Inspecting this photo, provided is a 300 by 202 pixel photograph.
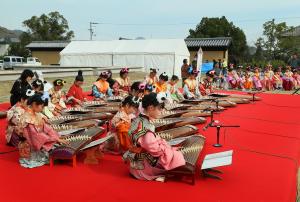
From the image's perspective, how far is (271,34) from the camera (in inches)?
1235

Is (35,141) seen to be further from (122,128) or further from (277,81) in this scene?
(277,81)

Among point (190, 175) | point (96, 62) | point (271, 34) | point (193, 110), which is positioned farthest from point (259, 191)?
point (271, 34)

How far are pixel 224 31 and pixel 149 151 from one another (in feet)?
120

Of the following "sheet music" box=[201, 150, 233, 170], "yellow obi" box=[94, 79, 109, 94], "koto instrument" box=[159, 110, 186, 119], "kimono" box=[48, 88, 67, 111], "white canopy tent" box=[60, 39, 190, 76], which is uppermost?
"white canopy tent" box=[60, 39, 190, 76]

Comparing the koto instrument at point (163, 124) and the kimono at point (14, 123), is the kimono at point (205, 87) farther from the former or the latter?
the kimono at point (14, 123)

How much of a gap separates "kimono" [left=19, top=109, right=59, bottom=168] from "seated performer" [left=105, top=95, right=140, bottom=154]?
0.93m

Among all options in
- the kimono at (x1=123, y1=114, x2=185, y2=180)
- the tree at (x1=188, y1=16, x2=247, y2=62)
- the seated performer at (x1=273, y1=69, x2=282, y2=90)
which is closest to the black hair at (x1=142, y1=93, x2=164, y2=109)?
the kimono at (x1=123, y1=114, x2=185, y2=180)

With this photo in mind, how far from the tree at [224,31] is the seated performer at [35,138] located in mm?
34809

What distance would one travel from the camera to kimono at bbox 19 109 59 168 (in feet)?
14.8

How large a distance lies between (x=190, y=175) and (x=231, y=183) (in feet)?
1.61

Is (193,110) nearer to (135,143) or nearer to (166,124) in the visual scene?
(166,124)

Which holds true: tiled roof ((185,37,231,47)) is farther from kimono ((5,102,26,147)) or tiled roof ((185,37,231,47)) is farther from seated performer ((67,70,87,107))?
kimono ((5,102,26,147))

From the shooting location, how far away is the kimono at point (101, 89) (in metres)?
10.0

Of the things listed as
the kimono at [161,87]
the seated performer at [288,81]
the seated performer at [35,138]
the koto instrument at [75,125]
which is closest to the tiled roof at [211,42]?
the seated performer at [288,81]
